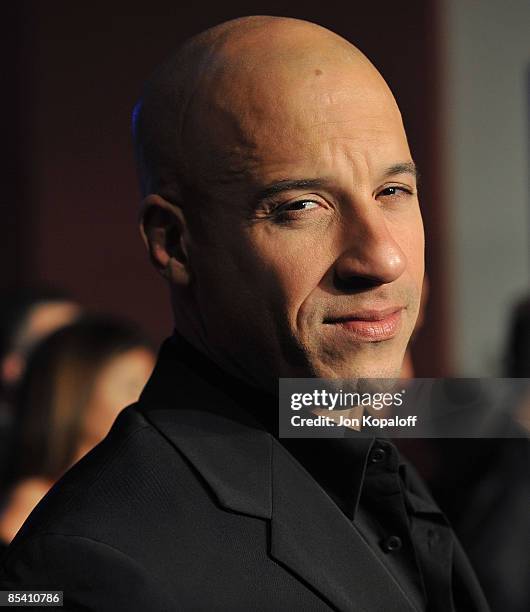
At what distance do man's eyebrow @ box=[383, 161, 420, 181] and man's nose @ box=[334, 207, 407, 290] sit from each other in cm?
4

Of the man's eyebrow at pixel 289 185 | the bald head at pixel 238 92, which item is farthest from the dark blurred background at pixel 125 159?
the man's eyebrow at pixel 289 185

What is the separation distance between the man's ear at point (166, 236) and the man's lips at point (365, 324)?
167mm

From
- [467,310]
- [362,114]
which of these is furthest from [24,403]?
[467,310]

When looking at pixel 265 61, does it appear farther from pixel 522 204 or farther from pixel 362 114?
pixel 522 204

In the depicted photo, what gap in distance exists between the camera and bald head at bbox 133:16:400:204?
955 millimetres

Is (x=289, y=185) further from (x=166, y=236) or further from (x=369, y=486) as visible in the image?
(x=369, y=486)

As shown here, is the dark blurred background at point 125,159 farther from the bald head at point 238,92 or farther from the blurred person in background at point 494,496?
the bald head at point 238,92

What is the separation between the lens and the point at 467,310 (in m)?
3.97

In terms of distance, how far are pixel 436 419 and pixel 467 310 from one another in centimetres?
235

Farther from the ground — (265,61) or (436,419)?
(265,61)

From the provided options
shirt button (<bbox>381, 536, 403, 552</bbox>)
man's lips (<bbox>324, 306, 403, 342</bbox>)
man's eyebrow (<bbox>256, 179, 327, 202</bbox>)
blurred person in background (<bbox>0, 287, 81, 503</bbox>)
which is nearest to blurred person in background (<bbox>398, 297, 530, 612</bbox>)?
shirt button (<bbox>381, 536, 403, 552</bbox>)

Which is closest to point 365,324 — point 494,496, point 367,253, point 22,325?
point 367,253

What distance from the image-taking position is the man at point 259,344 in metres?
0.90

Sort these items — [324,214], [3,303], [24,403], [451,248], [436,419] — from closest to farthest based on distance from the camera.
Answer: [324,214]
[436,419]
[24,403]
[3,303]
[451,248]
